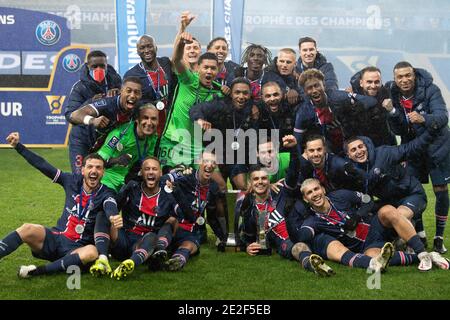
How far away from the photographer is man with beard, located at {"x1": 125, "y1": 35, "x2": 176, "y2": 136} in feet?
22.4

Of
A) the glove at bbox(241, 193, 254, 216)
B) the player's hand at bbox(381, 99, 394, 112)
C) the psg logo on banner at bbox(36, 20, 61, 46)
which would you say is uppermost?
the psg logo on banner at bbox(36, 20, 61, 46)

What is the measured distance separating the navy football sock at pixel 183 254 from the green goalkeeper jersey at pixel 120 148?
2.50 ft

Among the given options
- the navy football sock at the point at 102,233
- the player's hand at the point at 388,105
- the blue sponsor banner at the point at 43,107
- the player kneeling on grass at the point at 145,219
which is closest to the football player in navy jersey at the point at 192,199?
the player kneeling on grass at the point at 145,219

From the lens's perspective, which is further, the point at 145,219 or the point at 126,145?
the point at 126,145

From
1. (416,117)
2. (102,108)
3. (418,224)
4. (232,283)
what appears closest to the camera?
(232,283)

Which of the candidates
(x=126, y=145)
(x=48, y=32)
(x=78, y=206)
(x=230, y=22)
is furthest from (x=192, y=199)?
(x=48, y=32)

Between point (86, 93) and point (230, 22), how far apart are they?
597 centimetres

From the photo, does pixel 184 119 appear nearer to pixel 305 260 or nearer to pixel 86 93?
pixel 86 93

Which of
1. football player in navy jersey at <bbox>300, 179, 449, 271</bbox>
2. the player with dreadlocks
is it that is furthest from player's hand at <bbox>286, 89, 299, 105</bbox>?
football player in navy jersey at <bbox>300, 179, 449, 271</bbox>

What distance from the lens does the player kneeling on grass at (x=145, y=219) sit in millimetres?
5719

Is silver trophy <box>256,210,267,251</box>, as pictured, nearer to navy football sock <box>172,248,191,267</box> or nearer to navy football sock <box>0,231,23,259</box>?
navy football sock <box>172,248,191,267</box>

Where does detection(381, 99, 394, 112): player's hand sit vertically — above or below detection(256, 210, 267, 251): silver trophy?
above

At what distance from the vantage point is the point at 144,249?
18.4ft

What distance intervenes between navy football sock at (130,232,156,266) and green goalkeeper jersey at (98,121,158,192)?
0.73 metres
